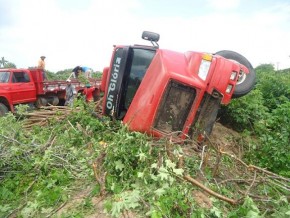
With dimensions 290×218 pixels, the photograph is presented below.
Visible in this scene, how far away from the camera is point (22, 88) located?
12.7 metres

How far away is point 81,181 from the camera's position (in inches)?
180

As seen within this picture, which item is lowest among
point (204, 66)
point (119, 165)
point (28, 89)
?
point (28, 89)

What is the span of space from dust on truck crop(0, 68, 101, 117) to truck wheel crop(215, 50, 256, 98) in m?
6.79

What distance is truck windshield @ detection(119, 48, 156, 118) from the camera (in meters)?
6.50

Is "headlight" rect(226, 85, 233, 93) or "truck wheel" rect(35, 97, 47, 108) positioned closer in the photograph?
"headlight" rect(226, 85, 233, 93)

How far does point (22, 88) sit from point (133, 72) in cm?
742

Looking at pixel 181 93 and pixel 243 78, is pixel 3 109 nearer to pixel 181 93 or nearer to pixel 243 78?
pixel 181 93

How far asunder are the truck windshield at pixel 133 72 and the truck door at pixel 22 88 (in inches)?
273

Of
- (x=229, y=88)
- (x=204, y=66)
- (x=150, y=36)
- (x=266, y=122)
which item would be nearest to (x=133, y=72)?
(x=150, y=36)

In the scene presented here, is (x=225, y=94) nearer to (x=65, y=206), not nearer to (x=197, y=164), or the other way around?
(x=197, y=164)

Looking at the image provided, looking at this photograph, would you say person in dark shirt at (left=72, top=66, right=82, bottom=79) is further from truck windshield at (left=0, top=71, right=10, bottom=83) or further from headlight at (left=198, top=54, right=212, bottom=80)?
headlight at (left=198, top=54, right=212, bottom=80)

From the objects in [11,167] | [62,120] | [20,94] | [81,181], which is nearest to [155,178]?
[81,181]

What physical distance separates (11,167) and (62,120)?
8.80ft

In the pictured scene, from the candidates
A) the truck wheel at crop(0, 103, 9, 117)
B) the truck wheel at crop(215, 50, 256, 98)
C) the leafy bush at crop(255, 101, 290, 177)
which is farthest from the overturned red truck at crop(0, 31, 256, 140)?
the truck wheel at crop(0, 103, 9, 117)
